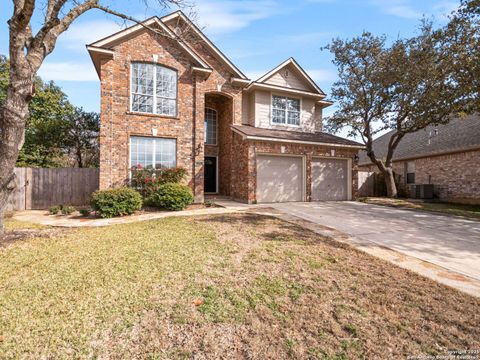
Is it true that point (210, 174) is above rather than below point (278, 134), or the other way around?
below

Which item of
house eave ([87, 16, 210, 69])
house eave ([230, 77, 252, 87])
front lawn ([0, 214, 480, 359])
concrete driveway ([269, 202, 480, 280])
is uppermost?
house eave ([87, 16, 210, 69])

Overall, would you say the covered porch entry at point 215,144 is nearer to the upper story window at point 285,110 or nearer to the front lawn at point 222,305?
the upper story window at point 285,110

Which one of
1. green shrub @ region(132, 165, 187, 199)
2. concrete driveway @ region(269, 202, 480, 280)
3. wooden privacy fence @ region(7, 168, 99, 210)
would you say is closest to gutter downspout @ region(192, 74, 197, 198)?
green shrub @ region(132, 165, 187, 199)

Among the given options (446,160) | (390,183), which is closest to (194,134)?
(390,183)

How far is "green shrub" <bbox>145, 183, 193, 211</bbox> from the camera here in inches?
405

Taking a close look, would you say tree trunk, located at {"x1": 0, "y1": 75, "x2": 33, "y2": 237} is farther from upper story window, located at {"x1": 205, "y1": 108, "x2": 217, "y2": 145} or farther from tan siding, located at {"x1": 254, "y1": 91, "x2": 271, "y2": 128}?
tan siding, located at {"x1": 254, "y1": 91, "x2": 271, "y2": 128}

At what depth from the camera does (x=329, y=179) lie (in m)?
14.1

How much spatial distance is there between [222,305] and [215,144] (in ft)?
43.4

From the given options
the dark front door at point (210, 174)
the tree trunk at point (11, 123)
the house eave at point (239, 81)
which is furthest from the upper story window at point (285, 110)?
the tree trunk at point (11, 123)

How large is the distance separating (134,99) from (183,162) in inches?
148

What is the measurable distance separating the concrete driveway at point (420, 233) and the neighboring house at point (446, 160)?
8461 mm

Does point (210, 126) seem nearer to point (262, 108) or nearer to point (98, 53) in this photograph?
point (262, 108)

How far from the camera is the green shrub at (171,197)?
33.7 feet

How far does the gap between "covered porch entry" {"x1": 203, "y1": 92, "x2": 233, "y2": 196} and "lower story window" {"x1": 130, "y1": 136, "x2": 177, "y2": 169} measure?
3.38 metres
